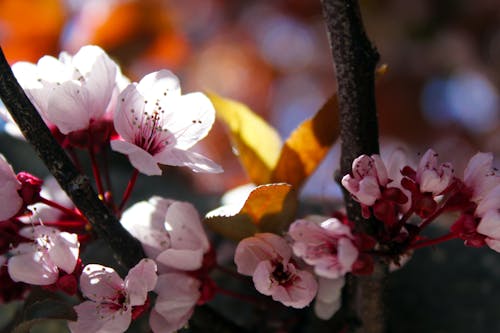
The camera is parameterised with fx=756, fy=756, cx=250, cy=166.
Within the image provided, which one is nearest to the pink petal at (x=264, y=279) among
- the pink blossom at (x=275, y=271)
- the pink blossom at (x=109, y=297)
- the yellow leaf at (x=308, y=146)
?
the pink blossom at (x=275, y=271)

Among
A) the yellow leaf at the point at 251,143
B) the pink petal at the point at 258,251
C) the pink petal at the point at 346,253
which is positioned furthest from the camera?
the yellow leaf at the point at 251,143

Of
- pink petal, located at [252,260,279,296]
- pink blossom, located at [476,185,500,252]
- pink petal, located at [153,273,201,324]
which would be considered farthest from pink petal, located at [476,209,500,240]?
pink petal, located at [153,273,201,324]

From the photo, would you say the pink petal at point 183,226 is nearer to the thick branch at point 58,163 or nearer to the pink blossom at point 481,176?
the thick branch at point 58,163

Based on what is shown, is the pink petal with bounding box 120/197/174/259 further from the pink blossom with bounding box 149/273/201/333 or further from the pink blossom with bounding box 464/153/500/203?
the pink blossom with bounding box 464/153/500/203

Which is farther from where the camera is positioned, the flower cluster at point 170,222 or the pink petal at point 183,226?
the pink petal at point 183,226

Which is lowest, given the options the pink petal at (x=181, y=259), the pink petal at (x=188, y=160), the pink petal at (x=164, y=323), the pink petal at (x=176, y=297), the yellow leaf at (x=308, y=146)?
the pink petal at (x=164, y=323)

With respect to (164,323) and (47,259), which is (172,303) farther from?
(47,259)

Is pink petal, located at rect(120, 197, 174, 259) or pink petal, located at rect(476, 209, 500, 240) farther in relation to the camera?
pink petal, located at rect(120, 197, 174, 259)
